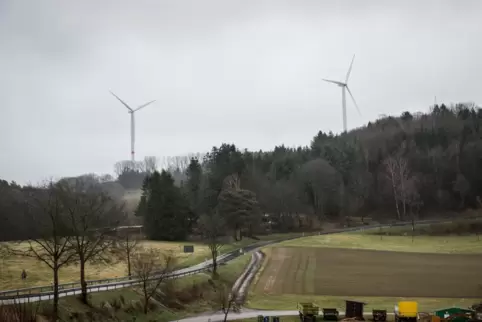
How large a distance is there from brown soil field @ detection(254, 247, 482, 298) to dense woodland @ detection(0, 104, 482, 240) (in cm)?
2587

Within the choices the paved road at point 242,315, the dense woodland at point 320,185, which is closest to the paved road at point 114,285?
the paved road at point 242,315

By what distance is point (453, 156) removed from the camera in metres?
148

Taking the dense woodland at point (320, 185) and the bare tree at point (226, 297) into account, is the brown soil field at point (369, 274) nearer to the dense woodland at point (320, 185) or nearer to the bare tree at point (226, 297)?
the bare tree at point (226, 297)

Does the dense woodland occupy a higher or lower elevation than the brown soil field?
higher

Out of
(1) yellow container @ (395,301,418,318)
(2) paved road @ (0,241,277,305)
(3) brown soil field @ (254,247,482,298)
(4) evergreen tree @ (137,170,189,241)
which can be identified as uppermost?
(4) evergreen tree @ (137,170,189,241)

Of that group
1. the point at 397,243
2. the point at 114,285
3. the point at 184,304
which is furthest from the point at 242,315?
the point at 397,243

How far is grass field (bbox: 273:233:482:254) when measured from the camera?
8578 cm

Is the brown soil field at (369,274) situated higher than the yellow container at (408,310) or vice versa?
the yellow container at (408,310)

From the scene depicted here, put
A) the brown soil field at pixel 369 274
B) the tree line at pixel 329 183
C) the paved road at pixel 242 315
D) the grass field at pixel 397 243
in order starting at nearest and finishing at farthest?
the paved road at pixel 242 315
the brown soil field at pixel 369 274
the grass field at pixel 397 243
the tree line at pixel 329 183

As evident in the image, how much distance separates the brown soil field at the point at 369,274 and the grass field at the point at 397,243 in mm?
5756

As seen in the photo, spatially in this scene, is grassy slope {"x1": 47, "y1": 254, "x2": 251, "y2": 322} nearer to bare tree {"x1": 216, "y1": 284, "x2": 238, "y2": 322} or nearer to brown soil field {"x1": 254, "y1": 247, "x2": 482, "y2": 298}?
bare tree {"x1": 216, "y1": 284, "x2": 238, "y2": 322}

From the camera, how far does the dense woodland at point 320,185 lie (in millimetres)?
98875

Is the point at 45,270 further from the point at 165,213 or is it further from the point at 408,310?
the point at 165,213

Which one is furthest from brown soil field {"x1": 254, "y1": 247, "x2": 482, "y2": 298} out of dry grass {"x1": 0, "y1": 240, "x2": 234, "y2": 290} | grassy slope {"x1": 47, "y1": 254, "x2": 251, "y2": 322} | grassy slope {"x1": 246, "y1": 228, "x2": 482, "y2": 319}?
dry grass {"x1": 0, "y1": 240, "x2": 234, "y2": 290}
